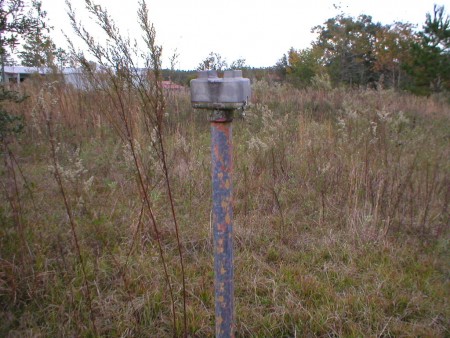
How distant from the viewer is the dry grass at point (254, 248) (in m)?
2.17

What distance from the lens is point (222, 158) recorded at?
1.44 meters

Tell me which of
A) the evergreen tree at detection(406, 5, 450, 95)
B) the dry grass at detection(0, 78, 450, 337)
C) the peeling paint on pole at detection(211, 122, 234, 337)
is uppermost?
the evergreen tree at detection(406, 5, 450, 95)

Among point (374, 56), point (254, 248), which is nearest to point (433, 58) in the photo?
point (374, 56)

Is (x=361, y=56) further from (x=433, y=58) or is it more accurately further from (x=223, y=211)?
(x=223, y=211)

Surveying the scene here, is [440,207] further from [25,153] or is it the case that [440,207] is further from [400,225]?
[25,153]

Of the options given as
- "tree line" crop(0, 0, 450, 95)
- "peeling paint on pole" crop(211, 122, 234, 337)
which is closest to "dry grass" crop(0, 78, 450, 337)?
"peeling paint on pole" crop(211, 122, 234, 337)

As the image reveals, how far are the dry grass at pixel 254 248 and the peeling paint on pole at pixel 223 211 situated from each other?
0.67 meters

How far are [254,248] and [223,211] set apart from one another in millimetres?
1581

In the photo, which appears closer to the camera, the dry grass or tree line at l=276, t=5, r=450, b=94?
the dry grass

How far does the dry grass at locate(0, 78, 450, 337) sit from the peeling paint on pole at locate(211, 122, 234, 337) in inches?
26.4

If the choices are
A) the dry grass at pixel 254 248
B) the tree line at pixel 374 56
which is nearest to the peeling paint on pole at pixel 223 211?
the dry grass at pixel 254 248

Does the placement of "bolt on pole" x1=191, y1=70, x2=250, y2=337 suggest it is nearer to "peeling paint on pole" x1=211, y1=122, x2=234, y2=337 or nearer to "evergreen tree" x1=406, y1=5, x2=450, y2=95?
"peeling paint on pole" x1=211, y1=122, x2=234, y2=337

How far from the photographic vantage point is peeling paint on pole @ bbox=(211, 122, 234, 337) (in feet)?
4.72

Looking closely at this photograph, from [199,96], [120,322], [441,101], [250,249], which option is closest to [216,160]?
[199,96]
